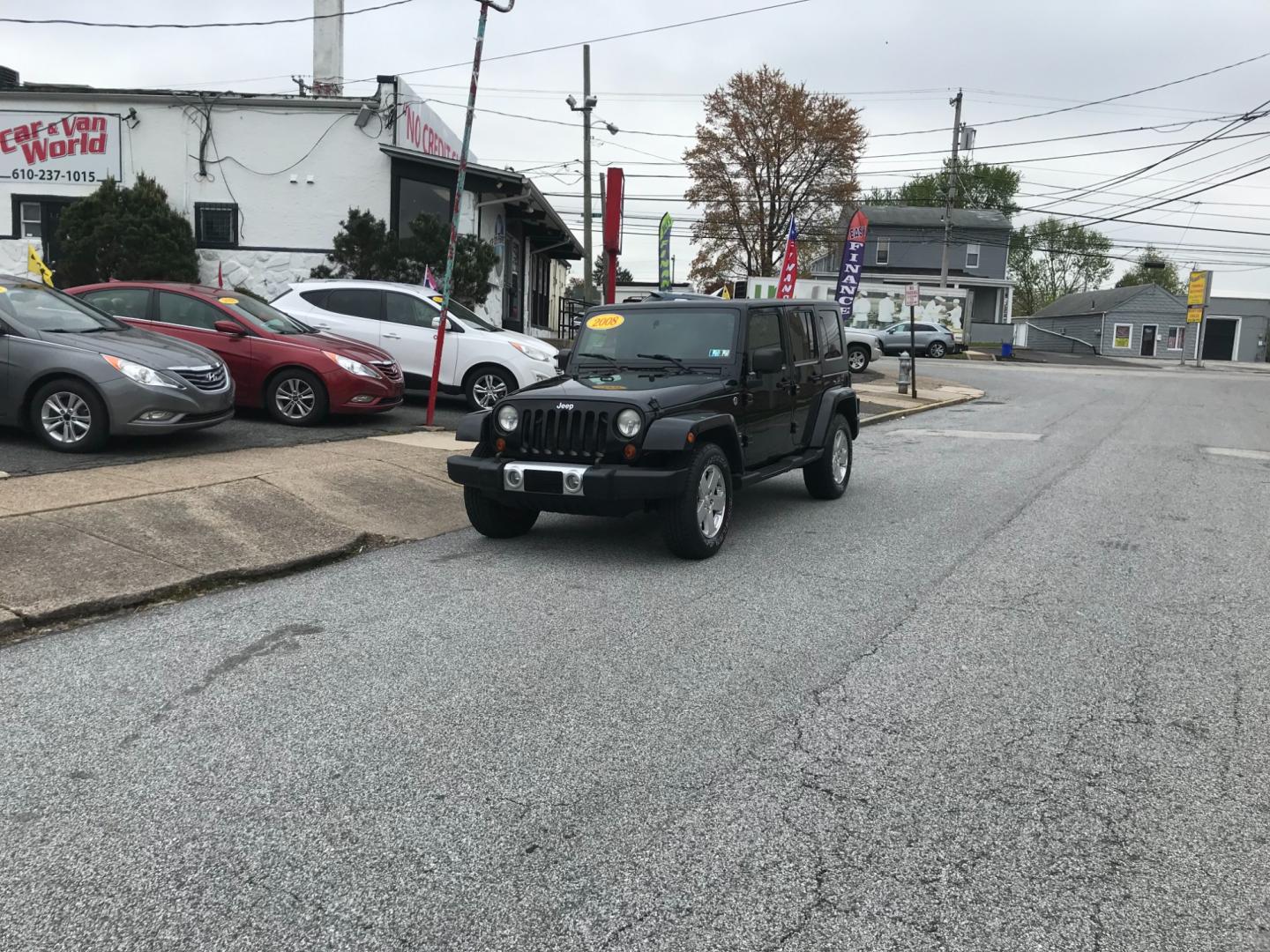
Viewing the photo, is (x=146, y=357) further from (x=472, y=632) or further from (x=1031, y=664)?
(x=1031, y=664)

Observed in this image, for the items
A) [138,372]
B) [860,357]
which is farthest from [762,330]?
[860,357]

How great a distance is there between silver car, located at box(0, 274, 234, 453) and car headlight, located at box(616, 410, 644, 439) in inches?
171

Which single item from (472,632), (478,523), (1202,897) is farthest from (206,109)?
(1202,897)

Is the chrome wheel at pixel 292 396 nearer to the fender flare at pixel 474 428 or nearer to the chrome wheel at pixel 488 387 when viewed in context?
the chrome wheel at pixel 488 387

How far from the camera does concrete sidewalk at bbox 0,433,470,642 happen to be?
5910mm

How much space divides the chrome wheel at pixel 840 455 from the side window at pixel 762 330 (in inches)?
57.4

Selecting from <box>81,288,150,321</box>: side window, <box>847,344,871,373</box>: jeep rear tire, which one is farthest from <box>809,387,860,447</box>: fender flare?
<box>847,344,871,373</box>: jeep rear tire

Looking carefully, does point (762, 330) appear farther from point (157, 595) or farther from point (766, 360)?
point (157, 595)

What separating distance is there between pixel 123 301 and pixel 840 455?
806 centimetres

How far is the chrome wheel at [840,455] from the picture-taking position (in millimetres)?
9602

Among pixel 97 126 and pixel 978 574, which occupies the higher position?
pixel 97 126

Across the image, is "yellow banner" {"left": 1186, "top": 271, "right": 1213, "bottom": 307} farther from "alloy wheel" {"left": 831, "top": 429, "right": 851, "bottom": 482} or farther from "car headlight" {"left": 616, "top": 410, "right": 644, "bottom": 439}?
"car headlight" {"left": 616, "top": 410, "right": 644, "bottom": 439}

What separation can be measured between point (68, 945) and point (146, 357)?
728 cm

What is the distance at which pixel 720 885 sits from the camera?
2.95 metres
